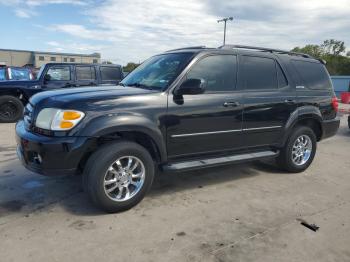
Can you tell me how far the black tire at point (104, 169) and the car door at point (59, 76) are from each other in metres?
7.03

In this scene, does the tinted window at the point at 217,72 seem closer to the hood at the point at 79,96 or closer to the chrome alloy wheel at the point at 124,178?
the hood at the point at 79,96

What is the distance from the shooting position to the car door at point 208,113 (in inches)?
163

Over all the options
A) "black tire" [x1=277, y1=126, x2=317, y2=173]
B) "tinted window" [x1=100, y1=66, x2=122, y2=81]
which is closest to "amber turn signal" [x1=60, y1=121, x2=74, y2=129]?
"black tire" [x1=277, y1=126, x2=317, y2=173]

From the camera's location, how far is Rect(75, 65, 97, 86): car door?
33.8ft

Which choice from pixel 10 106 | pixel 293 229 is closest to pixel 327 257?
pixel 293 229

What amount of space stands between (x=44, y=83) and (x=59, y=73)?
52cm

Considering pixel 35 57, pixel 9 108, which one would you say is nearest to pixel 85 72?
pixel 9 108

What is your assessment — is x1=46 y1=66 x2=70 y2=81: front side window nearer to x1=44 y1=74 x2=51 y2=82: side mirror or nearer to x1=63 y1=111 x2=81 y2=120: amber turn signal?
x1=44 y1=74 x2=51 y2=82: side mirror

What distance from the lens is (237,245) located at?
10.5 feet

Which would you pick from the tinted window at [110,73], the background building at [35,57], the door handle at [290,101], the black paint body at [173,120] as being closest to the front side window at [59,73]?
the tinted window at [110,73]

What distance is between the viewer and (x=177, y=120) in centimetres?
410

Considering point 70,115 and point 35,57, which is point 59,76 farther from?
point 35,57

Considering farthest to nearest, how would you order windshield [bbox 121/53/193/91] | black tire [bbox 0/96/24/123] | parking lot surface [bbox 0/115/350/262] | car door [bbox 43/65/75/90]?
car door [bbox 43/65/75/90]
black tire [bbox 0/96/24/123]
windshield [bbox 121/53/193/91]
parking lot surface [bbox 0/115/350/262]

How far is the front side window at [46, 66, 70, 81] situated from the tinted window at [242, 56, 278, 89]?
6.79 m
